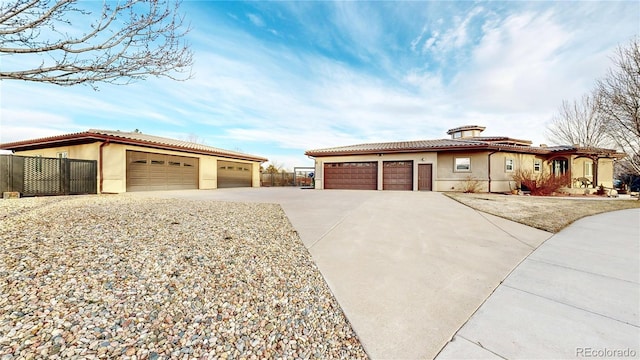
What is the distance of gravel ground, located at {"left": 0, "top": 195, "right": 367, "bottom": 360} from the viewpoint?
6.12 feet

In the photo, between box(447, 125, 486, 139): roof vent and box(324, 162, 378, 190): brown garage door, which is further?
box(447, 125, 486, 139): roof vent

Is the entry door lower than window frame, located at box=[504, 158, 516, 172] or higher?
lower

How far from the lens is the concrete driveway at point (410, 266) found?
7.48 feet

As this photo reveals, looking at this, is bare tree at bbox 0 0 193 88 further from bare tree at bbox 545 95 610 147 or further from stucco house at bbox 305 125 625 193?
bare tree at bbox 545 95 610 147

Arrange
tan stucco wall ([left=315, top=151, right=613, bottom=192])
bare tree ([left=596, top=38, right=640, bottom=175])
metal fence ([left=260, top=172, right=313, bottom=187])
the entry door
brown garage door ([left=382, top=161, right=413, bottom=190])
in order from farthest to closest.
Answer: metal fence ([left=260, top=172, right=313, bottom=187]), brown garage door ([left=382, top=161, right=413, bottom=190]), the entry door, tan stucco wall ([left=315, top=151, right=613, bottom=192]), bare tree ([left=596, top=38, right=640, bottom=175])

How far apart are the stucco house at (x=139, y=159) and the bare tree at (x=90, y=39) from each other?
33.0 ft

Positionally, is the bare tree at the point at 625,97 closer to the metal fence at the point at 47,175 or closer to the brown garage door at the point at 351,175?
the brown garage door at the point at 351,175

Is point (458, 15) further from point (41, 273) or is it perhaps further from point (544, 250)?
point (41, 273)

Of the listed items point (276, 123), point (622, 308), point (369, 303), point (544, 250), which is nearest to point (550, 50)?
point (544, 250)

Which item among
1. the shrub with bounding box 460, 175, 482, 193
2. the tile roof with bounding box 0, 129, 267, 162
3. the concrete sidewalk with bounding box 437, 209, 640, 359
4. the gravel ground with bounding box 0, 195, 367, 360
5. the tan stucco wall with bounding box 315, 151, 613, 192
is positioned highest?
the tile roof with bounding box 0, 129, 267, 162

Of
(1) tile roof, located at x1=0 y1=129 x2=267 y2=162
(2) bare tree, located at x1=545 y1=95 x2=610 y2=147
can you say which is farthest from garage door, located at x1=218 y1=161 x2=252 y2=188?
(2) bare tree, located at x1=545 y1=95 x2=610 y2=147

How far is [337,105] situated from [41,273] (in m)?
16.2

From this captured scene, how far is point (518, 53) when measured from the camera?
32.7 ft

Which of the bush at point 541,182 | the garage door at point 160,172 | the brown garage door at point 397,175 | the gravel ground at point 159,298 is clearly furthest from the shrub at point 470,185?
the garage door at point 160,172
